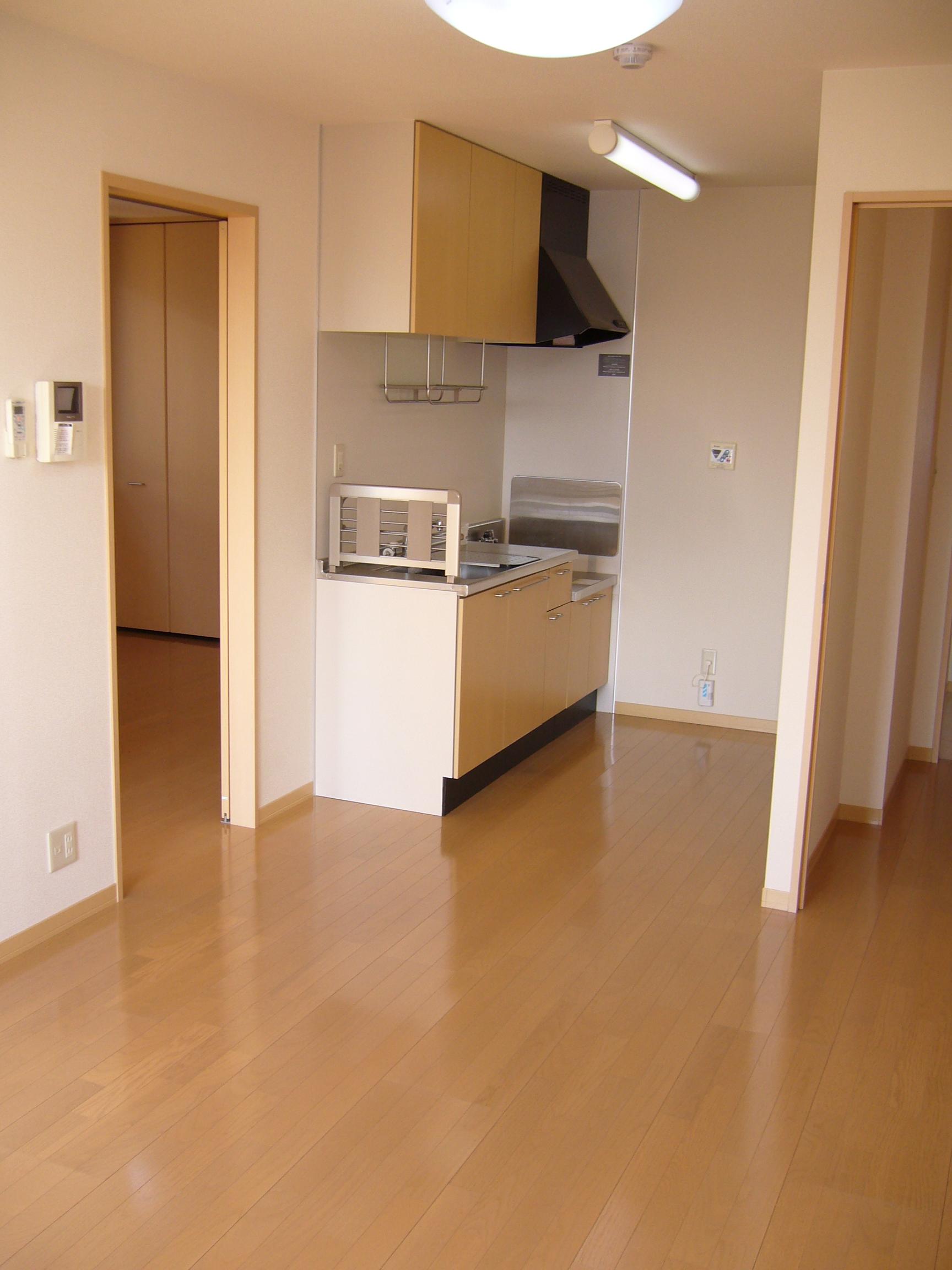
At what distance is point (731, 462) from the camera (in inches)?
226

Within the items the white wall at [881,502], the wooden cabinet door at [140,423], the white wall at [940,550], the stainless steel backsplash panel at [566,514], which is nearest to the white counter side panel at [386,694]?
the white wall at [881,502]

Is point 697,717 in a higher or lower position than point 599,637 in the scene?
lower

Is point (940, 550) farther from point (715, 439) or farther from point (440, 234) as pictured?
point (440, 234)

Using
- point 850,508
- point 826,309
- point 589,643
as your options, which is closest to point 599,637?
point 589,643

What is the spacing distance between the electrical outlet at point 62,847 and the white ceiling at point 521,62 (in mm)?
2184

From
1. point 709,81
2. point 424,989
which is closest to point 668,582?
point 709,81

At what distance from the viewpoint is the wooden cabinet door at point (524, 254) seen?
200 inches

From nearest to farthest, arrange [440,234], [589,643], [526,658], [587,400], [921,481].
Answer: [440,234]
[921,481]
[526,658]
[589,643]
[587,400]

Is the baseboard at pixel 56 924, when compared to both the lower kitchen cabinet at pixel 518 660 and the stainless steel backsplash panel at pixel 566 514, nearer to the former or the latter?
the lower kitchen cabinet at pixel 518 660

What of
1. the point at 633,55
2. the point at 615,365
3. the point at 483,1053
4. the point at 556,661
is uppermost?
the point at 633,55

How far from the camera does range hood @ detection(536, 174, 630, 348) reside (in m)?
5.29

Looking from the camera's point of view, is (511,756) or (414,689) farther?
(511,756)

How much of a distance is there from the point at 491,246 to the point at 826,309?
182cm

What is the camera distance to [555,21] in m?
2.10
